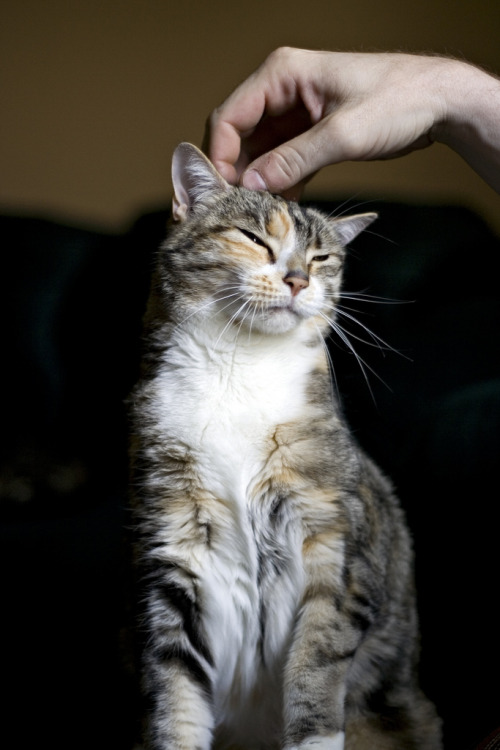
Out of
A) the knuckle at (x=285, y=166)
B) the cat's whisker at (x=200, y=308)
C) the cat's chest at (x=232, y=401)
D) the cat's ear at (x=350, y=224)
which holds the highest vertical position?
the knuckle at (x=285, y=166)

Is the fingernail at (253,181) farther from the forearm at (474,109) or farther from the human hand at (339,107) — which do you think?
the forearm at (474,109)

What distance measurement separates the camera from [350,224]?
145 centimetres

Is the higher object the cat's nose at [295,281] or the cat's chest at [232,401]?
the cat's nose at [295,281]

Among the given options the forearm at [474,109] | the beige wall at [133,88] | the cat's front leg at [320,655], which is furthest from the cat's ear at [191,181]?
the beige wall at [133,88]

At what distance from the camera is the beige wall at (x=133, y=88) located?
2.87m

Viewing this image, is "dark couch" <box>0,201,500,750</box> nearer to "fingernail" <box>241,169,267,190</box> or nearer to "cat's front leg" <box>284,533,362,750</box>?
"cat's front leg" <box>284,533,362,750</box>

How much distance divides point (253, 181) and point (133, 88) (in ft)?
6.13

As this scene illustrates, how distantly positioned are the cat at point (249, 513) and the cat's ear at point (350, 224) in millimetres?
143

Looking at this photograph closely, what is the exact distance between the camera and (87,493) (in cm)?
216

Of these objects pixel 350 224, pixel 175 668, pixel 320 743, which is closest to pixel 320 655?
pixel 320 743

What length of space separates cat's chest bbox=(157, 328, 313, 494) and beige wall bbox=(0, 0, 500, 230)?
1785 millimetres

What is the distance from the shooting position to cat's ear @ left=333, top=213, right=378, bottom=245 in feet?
4.69

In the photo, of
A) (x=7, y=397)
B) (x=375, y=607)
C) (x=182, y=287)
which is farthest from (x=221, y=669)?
(x=7, y=397)

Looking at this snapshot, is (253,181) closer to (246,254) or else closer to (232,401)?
(246,254)
